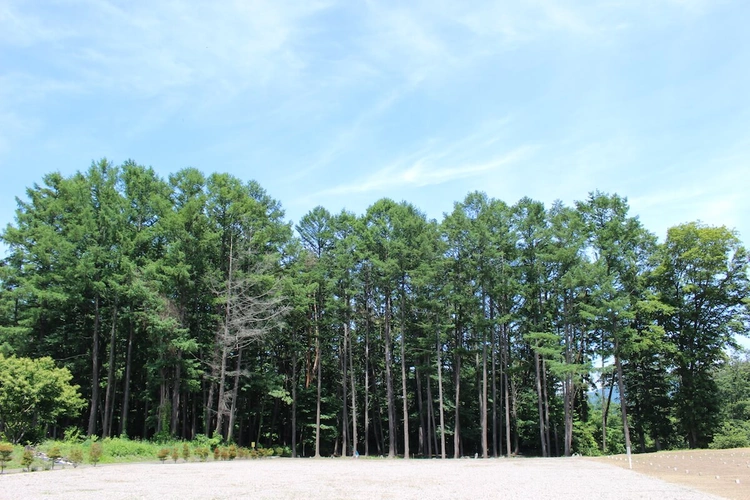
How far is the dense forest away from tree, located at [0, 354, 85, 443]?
4.65m

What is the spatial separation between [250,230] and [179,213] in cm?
418

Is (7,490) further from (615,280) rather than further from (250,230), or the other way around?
(615,280)

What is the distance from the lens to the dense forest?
27953 millimetres

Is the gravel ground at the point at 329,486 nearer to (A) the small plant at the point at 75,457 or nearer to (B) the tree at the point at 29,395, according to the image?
(A) the small plant at the point at 75,457

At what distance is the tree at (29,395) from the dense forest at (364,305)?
15.2 ft

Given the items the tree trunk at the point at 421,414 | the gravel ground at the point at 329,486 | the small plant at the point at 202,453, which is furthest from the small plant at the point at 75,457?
the tree trunk at the point at 421,414

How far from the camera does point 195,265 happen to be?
2888 cm

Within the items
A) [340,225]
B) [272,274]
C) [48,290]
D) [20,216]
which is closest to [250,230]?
[272,274]

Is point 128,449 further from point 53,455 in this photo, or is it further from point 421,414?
point 421,414

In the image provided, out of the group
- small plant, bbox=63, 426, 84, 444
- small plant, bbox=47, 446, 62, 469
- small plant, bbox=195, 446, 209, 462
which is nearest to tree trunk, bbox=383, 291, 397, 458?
small plant, bbox=195, 446, 209, 462

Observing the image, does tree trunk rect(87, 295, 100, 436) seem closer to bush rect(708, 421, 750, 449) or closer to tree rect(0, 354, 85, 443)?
tree rect(0, 354, 85, 443)

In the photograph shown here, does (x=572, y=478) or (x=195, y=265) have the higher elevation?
(x=195, y=265)

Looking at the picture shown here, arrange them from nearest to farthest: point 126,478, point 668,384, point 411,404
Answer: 1. point 126,478
2. point 668,384
3. point 411,404

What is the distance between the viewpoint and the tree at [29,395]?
66.0 ft
